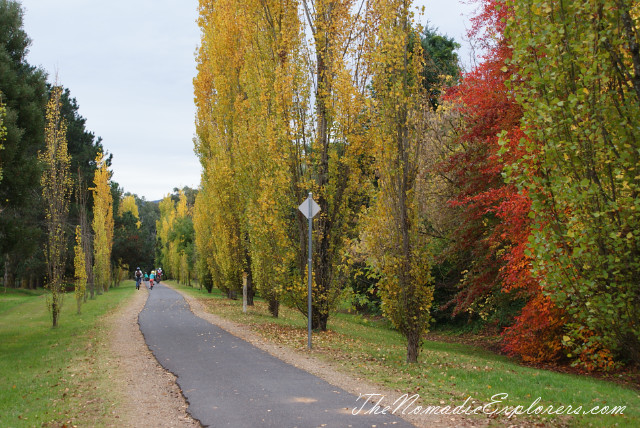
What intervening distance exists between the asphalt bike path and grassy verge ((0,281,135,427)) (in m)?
1.25

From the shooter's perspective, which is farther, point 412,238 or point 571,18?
point 412,238

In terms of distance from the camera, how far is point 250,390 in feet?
24.8

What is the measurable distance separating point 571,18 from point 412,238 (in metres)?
5.62

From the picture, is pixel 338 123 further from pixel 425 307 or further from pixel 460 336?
pixel 460 336

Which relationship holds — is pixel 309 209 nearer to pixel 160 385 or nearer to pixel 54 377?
pixel 160 385

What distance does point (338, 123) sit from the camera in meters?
14.5

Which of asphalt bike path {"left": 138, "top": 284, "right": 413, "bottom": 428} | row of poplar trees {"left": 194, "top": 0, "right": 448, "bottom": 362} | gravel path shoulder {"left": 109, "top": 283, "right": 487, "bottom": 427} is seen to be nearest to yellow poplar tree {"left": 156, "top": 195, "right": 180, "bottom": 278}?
row of poplar trees {"left": 194, "top": 0, "right": 448, "bottom": 362}

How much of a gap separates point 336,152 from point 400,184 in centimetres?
509

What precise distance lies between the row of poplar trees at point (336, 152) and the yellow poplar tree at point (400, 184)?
20 mm

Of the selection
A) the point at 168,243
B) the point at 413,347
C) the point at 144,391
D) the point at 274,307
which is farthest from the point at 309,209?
the point at 168,243

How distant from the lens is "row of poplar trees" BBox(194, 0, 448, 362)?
33.0ft

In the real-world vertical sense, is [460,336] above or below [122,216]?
below

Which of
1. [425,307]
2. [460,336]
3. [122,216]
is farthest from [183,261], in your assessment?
[425,307]

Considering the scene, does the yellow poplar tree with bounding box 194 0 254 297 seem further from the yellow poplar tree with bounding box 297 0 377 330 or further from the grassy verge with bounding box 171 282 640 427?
the grassy verge with bounding box 171 282 640 427
